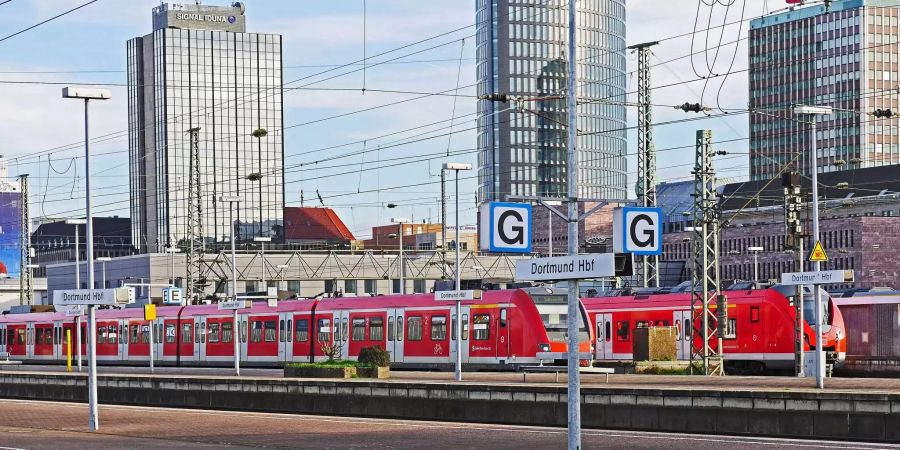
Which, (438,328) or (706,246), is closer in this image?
(706,246)

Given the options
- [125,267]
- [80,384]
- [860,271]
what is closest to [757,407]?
[80,384]

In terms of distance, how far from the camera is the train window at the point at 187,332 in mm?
68938

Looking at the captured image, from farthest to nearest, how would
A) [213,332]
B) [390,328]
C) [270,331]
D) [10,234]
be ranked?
[10,234] → [213,332] → [270,331] → [390,328]

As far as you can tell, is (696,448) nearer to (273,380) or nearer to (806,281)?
(806,281)

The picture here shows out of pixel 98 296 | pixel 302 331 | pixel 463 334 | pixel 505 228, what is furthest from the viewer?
pixel 302 331

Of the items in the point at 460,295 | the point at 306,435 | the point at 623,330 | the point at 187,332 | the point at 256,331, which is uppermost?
the point at 460,295

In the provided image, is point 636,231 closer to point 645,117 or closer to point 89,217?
point 89,217

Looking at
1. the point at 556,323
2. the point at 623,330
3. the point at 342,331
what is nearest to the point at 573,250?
the point at 556,323

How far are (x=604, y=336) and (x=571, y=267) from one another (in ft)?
114

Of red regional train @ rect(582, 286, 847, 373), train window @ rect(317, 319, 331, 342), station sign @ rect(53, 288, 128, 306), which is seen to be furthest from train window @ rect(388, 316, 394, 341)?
station sign @ rect(53, 288, 128, 306)

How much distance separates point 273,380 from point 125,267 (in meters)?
94.5

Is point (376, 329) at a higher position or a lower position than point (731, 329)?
lower

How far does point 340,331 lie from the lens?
5966 centimetres

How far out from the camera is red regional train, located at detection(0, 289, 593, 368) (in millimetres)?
52688
